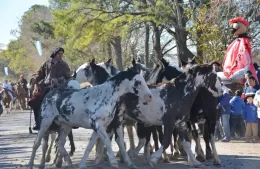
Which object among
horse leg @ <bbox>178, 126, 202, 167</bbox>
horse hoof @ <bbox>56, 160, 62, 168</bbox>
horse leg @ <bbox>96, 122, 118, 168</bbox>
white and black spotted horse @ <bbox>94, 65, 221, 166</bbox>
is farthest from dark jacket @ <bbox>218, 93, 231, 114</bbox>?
horse leg @ <bbox>96, 122, 118, 168</bbox>

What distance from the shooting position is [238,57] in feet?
44.6

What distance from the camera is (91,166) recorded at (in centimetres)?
1141

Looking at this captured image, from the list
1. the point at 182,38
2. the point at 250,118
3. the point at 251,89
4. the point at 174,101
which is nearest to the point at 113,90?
the point at 174,101

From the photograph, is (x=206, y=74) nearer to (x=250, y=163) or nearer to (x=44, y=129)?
(x=250, y=163)

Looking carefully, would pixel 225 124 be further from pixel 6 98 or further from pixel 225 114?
pixel 6 98

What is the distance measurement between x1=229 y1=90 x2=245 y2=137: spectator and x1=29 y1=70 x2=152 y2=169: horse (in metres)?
6.43

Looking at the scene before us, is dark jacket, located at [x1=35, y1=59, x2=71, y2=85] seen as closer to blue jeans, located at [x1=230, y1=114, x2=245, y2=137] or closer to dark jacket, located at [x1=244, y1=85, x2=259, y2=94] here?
dark jacket, located at [x1=244, y1=85, x2=259, y2=94]

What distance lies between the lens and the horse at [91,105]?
412 inches

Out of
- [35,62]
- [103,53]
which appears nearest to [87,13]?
[103,53]

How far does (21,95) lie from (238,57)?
2804 centimetres

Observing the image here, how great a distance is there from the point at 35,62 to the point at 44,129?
6600cm

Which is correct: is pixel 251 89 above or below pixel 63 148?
above

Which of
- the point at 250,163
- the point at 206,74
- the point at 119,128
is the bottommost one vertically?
the point at 250,163

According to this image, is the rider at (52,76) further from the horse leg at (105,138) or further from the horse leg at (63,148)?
the horse leg at (105,138)
